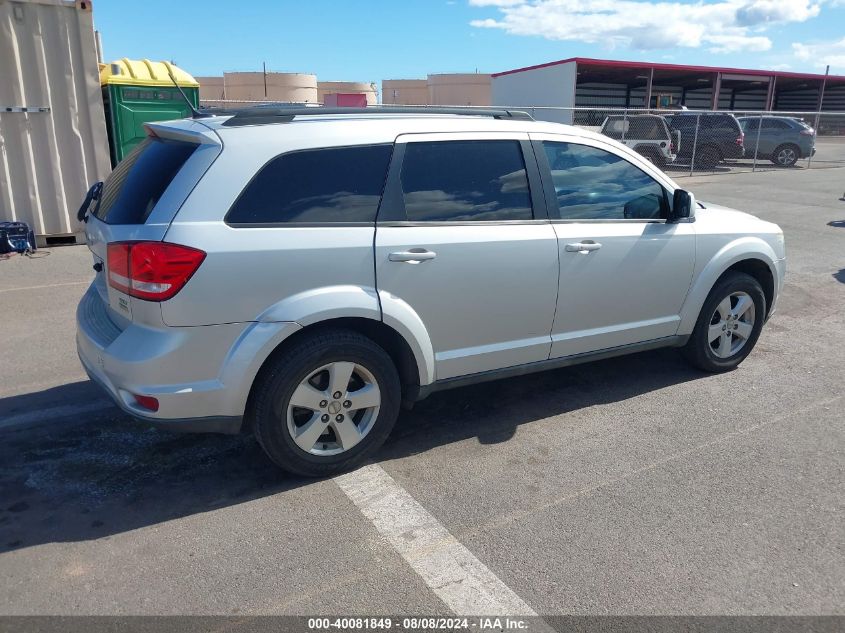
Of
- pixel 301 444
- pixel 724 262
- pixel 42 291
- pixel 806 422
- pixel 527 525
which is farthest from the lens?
pixel 42 291

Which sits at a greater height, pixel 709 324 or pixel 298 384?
pixel 298 384

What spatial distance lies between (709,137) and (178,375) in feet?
68.6

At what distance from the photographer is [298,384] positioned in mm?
3477

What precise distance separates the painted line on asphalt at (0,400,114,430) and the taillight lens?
1721 mm

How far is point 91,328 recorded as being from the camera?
3.69 m

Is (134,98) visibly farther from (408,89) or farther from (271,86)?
(408,89)

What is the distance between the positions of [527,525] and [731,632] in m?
0.98

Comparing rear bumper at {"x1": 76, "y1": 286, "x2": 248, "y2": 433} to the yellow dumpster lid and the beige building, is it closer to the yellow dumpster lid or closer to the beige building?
the yellow dumpster lid

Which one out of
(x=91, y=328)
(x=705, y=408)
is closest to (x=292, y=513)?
(x=91, y=328)

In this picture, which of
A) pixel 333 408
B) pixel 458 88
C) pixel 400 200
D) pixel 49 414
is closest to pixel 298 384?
pixel 333 408

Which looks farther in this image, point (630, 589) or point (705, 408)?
point (705, 408)

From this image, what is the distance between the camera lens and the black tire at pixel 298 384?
11.2ft

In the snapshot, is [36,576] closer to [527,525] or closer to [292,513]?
[292,513]

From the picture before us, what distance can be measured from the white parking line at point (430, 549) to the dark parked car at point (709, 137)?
63.5 ft
